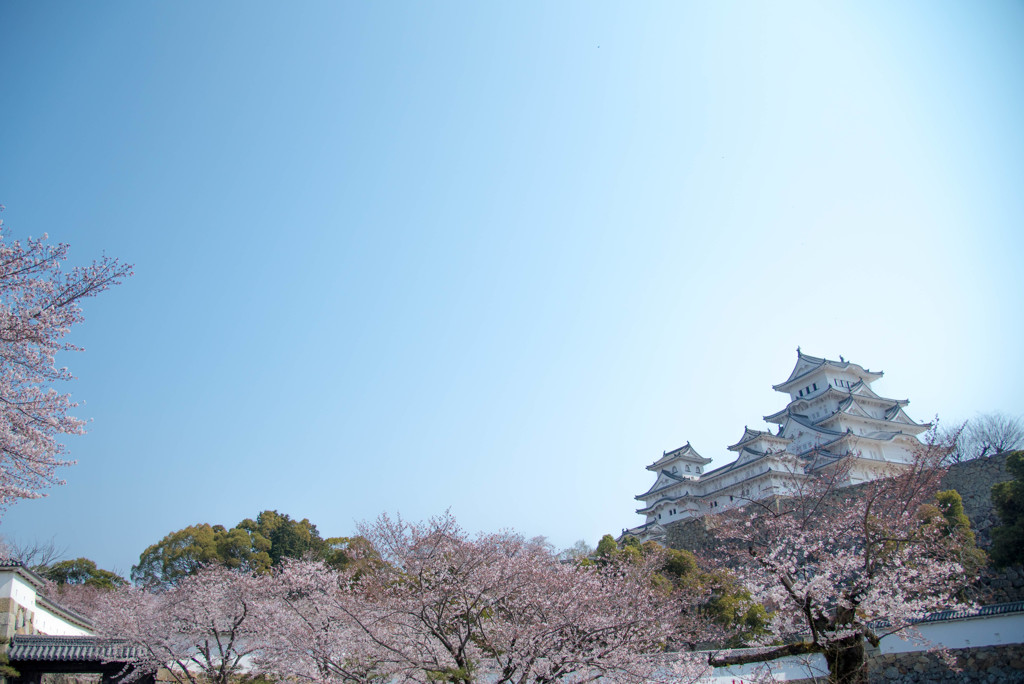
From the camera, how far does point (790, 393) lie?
36469mm

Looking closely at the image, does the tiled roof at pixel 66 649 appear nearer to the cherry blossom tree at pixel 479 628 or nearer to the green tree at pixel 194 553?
the cherry blossom tree at pixel 479 628

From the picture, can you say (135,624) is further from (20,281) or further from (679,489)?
(679,489)

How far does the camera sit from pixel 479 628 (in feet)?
30.0

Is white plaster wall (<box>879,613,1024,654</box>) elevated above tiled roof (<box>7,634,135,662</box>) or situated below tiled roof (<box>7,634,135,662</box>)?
below

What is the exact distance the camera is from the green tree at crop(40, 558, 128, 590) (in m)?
31.4

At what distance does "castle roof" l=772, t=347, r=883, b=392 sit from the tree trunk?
27811mm

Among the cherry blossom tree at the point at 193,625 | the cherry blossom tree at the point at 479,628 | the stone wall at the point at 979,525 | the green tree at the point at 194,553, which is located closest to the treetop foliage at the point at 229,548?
the green tree at the point at 194,553

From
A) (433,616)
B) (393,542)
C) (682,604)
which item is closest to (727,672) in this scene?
(682,604)

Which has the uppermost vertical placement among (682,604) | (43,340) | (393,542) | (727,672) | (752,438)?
(752,438)

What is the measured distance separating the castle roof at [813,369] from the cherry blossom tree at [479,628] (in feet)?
89.6

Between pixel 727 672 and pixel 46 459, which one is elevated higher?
pixel 46 459

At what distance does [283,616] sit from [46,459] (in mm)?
7166

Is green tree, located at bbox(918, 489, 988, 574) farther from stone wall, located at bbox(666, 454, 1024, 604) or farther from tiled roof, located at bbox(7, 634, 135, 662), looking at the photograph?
tiled roof, located at bbox(7, 634, 135, 662)

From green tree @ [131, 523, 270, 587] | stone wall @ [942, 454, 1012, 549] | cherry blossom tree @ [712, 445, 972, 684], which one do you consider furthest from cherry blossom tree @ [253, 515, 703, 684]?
green tree @ [131, 523, 270, 587]
